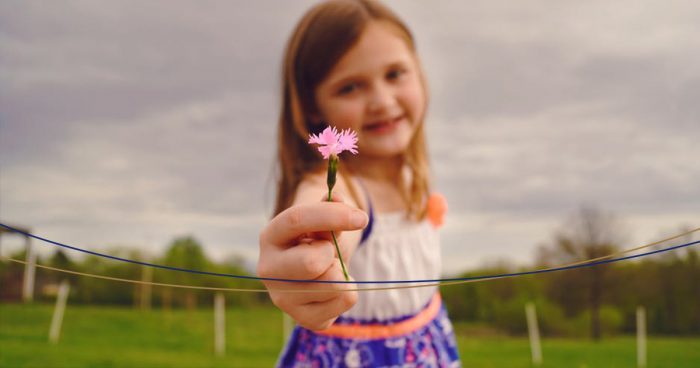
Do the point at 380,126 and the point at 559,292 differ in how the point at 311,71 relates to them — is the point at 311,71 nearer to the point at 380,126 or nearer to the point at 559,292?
the point at 380,126

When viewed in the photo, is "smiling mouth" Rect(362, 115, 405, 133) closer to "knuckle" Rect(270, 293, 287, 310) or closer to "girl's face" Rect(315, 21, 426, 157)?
"girl's face" Rect(315, 21, 426, 157)

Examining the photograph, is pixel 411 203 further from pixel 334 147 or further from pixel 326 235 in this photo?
pixel 334 147

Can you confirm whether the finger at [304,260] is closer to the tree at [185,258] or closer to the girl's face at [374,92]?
the girl's face at [374,92]

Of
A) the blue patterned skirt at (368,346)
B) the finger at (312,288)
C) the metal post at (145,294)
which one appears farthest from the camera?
the metal post at (145,294)

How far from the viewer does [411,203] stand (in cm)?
177

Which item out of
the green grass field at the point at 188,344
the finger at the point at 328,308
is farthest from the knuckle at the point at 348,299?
the green grass field at the point at 188,344

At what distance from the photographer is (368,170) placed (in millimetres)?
1732

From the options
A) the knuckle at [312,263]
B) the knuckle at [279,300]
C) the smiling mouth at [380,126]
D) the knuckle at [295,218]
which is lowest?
the knuckle at [279,300]

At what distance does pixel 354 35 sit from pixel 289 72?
24 centimetres

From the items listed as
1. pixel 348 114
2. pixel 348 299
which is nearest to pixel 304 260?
pixel 348 299

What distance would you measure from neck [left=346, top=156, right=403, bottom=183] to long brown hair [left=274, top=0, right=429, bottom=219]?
0.05 meters

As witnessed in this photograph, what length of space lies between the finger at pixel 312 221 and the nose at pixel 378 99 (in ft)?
2.42

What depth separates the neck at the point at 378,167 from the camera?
1702 mm

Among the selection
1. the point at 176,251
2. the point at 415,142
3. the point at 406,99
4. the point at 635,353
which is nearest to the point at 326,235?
the point at 406,99
